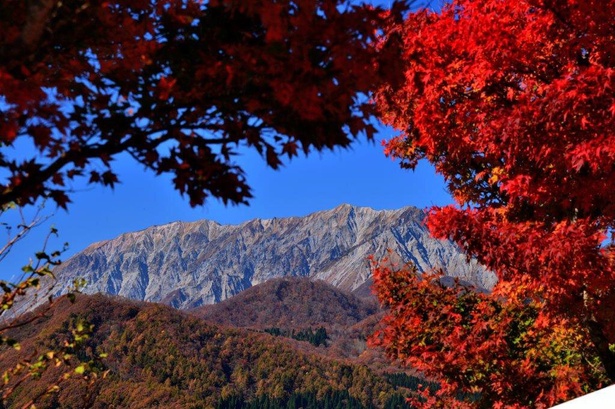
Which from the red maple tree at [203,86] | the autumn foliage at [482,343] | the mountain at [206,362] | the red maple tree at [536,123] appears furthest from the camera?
the mountain at [206,362]

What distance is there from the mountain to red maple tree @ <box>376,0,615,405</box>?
296 feet

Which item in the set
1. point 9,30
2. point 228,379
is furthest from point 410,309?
point 228,379

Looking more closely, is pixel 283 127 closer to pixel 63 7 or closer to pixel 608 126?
pixel 63 7

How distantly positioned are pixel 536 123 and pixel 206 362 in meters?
122

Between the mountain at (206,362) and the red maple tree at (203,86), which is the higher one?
the mountain at (206,362)

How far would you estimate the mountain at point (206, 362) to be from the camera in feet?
340

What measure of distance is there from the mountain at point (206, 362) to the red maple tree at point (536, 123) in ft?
296

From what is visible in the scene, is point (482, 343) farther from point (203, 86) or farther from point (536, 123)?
point (203, 86)

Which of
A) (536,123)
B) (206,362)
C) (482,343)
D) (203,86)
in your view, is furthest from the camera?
(206,362)

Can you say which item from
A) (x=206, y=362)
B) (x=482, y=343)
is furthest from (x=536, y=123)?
(x=206, y=362)

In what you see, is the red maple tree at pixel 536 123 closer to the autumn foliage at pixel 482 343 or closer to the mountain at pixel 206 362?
the autumn foliage at pixel 482 343

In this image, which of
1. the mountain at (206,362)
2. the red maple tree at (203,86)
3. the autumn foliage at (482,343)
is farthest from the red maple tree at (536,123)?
the mountain at (206,362)

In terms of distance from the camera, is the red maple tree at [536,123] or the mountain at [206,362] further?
the mountain at [206,362]

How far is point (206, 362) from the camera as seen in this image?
12025 cm
